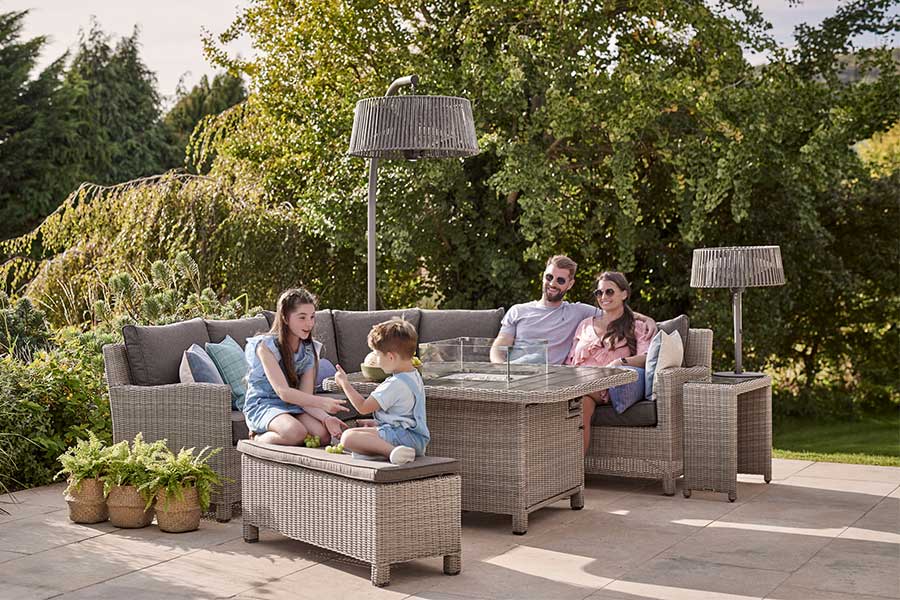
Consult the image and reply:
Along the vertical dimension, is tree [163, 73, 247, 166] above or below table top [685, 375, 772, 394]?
above

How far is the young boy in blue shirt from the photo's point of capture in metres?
3.96

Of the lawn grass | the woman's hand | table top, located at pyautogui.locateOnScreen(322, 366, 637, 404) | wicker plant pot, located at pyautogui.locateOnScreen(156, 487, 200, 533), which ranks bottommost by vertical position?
the lawn grass

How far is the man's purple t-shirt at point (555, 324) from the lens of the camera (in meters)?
5.91

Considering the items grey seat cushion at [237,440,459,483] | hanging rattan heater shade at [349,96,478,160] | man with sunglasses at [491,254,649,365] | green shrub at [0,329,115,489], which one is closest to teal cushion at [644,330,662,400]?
man with sunglasses at [491,254,649,365]

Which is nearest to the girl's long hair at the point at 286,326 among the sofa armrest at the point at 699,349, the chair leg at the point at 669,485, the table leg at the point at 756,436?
the chair leg at the point at 669,485

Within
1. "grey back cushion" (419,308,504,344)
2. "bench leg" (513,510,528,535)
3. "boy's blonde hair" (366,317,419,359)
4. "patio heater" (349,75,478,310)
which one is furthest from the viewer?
"grey back cushion" (419,308,504,344)

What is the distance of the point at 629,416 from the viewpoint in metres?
5.46

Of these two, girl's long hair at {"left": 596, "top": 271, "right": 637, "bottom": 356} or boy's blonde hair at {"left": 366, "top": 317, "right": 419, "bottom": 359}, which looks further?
girl's long hair at {"left": 596, "top": 271, "right": 637, "bottom": 356}

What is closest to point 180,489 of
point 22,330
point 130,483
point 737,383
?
point 130,483

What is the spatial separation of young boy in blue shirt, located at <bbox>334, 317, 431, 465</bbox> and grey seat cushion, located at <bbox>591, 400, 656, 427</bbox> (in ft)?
5.73

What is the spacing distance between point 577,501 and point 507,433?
2.14ft

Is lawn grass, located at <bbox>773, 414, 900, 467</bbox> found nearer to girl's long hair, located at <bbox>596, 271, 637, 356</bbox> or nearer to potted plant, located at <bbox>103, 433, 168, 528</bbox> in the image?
girl's long hair, located at <bbox>596, 271, 637, 356</bbox>

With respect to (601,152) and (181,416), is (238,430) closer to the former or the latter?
(181,416)

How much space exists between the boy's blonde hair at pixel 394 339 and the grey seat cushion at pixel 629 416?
184cm
